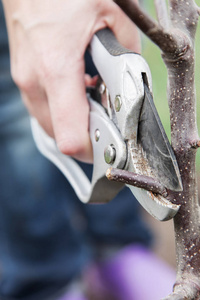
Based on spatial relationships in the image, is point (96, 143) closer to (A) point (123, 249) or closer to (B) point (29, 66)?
(B) point (29, 66)

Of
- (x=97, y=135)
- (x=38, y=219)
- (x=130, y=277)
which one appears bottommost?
(x=130, y=277)

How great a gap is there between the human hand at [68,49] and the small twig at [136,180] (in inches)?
10.3

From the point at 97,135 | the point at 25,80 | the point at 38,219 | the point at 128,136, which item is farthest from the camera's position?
the point at 38,219

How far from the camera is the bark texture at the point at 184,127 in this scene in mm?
595

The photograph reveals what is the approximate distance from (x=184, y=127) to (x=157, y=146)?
0.04 metres

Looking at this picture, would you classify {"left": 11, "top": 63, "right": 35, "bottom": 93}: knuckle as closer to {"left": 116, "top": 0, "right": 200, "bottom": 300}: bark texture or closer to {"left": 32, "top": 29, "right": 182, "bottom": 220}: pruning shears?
{"left": 32, "top": 29, "right": 182, "bottom": 220}: pruning shears

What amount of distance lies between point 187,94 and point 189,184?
Result: 4.6 inches

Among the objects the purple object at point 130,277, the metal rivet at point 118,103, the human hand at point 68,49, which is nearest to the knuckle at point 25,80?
the human hand at point 68,49

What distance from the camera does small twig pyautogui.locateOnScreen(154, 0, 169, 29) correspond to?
1.92 feet

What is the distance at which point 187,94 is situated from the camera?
0.62 metres

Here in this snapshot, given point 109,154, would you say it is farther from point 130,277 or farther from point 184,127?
point 130,277

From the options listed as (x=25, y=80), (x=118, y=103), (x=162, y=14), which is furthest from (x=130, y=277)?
(x=162, y=14)

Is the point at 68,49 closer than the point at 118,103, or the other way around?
the point at 118,103

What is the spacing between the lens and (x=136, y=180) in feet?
1.88
